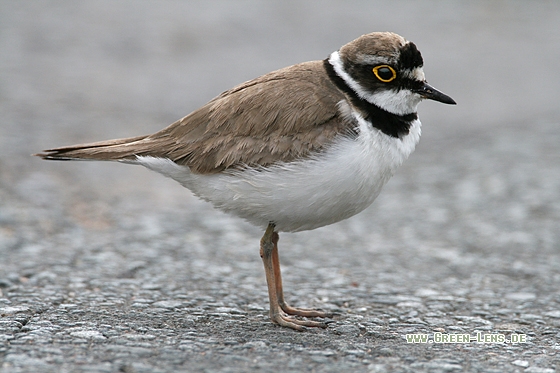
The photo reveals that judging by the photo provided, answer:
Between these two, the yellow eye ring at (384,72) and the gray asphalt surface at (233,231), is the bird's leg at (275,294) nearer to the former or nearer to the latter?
the gray asphalt surface at (233,231)

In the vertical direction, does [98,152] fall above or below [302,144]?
below

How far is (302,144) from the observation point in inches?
177

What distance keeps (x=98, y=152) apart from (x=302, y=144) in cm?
Answer: 145

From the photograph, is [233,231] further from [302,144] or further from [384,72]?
[384,72]

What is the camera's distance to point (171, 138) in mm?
4934

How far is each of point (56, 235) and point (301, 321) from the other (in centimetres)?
279

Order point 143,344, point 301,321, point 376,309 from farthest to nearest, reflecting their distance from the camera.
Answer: point 376,309 < point 301,321 < point 143,344

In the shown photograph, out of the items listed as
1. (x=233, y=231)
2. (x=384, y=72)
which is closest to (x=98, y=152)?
(x=384, y=72)

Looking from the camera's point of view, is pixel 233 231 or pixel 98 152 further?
pixel 233 231

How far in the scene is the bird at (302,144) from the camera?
4.43m

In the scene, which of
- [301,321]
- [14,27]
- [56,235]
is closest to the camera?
[301,321]

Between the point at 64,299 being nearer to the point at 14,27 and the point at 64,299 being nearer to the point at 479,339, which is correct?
the point at 479,339

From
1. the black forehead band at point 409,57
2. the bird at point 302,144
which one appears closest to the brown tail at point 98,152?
the bird at point 302,144

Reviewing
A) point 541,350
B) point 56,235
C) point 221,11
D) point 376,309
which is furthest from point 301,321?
point 221,11
